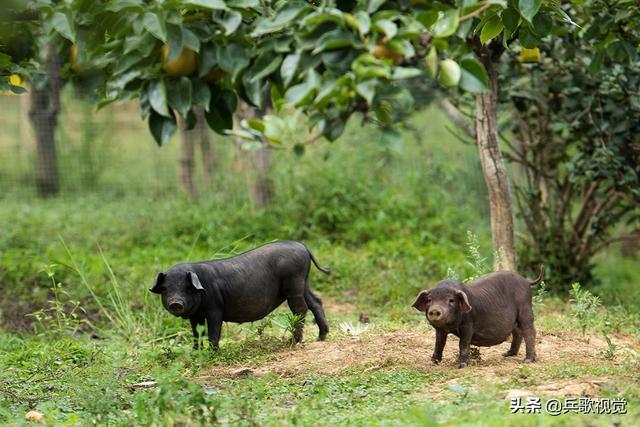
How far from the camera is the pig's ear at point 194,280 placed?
20.7 ft

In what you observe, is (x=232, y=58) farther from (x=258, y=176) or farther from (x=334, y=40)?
(x=258, y=176)

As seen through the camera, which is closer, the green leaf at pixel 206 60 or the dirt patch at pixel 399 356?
the green leaf at pixel 206 60

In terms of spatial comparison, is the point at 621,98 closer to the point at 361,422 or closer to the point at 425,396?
the point at 425,396

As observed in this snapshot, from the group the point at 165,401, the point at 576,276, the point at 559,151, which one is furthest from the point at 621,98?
the point at 165,401

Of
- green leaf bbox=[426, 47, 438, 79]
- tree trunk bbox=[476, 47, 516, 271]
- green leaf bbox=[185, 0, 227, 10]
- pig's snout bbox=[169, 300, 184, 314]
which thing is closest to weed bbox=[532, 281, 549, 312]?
tree trunk bbox=[476, 47, 516, 271]

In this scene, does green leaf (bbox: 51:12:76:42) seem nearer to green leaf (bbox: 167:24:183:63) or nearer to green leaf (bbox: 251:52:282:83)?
green leaf (bbox: 167:24:183:63)

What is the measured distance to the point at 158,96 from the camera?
419cm

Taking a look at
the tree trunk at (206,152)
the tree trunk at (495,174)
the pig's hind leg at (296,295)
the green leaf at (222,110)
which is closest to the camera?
the green leaf at (222,110)

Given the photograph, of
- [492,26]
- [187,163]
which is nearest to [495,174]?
[492,26]

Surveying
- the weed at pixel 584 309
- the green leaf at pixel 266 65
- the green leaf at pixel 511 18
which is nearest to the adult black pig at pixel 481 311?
the weed at pixel 584 309

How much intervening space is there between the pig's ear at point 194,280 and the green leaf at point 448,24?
2967 millimetres

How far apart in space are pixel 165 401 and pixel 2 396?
1554 millimetres

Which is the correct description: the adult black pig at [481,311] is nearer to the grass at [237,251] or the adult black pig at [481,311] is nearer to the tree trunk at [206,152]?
the grass at [237,251]

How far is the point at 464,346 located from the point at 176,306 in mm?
1822
